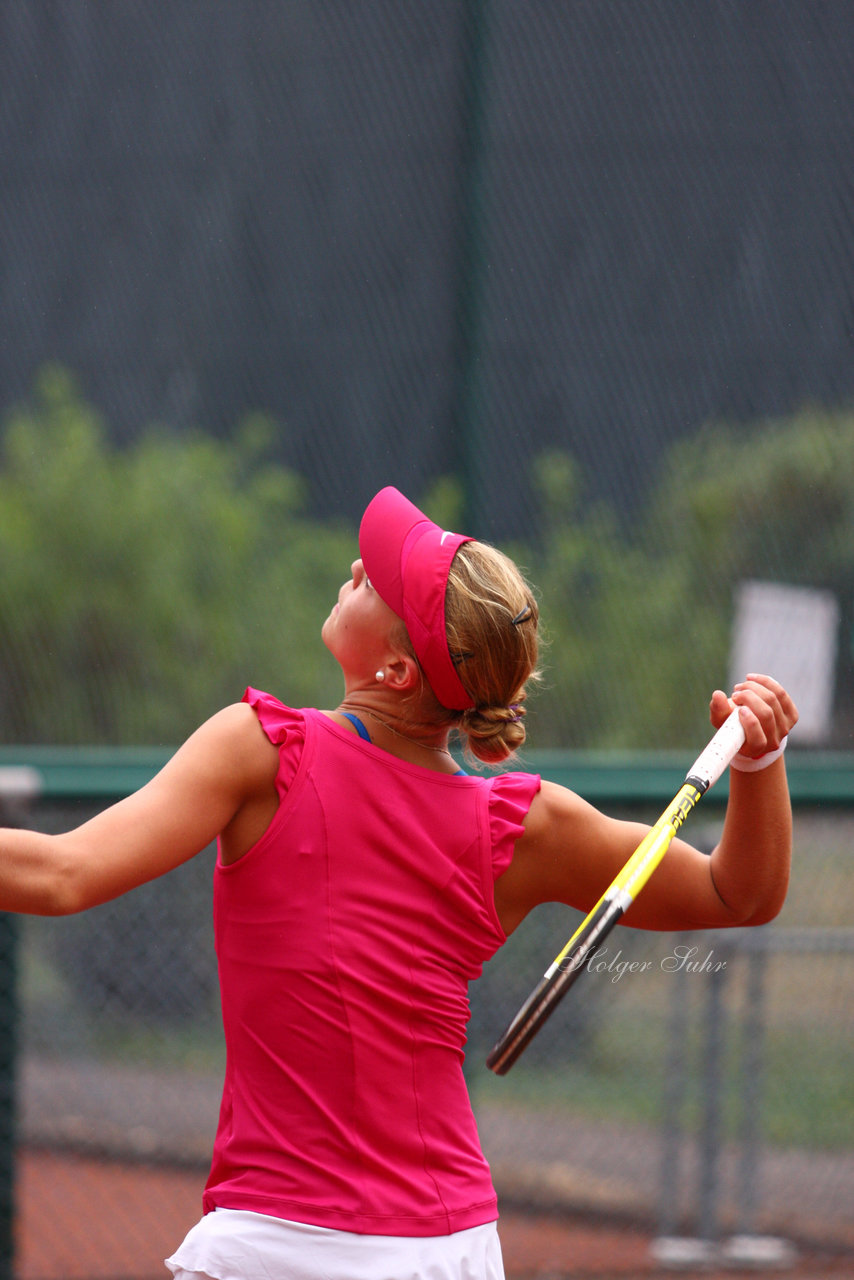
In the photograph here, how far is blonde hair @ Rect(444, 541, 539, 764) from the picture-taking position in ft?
5.19

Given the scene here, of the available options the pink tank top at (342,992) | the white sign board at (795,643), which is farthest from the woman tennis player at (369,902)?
the white sign board at (795,643)

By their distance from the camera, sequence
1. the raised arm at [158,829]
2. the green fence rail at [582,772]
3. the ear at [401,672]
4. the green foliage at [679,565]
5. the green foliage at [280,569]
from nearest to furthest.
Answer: the raised arm at [158,829]
the ear at [401,672]
the green fence rail at [582,772]
the green foliage at [280,569]
the green foliage at [679,565]

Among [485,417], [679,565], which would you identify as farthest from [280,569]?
[679,565]

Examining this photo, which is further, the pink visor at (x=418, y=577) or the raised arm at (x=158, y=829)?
the pink visor at (x=418, y=577)

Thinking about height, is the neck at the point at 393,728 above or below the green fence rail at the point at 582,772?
below

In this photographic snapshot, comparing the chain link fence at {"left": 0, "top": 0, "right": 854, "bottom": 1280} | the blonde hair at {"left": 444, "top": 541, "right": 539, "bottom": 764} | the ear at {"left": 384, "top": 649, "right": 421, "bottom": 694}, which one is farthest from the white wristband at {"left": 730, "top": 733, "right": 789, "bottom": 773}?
the chain link fence at {"left": 0, "top": 0, "right": 854, "bottom": 1280}

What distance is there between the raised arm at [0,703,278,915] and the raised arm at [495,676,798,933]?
1.04ft

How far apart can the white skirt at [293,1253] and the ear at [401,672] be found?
557 mm

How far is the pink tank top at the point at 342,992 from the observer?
1545 millimetres

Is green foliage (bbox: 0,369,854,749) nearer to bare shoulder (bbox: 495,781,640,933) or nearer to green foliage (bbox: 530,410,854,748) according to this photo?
green foliage (bbox: 530,410,854,748)

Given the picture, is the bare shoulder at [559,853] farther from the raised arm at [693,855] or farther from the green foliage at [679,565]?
the green foliage at [679,565]

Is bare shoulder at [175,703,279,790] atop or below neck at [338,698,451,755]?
below

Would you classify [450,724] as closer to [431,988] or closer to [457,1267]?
[431,988]

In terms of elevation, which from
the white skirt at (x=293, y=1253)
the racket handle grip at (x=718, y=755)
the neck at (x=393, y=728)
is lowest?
the white skirt at (x=293, y=1253)
